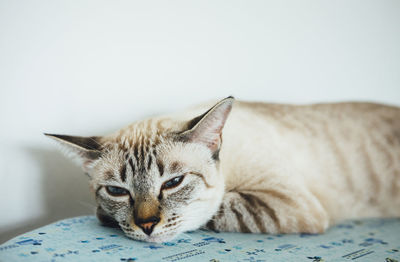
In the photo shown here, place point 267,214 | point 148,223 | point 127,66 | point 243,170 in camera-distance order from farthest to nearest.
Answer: point 127,66 → point 243,170 → point 267,214 → point 148,223

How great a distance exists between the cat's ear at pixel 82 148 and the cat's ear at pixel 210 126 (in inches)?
→ 17.2

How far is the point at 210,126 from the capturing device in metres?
1.60

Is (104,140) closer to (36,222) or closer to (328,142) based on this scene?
(36,222)

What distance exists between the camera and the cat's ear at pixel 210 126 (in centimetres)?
152

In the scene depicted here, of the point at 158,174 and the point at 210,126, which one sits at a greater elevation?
the point at 210,126

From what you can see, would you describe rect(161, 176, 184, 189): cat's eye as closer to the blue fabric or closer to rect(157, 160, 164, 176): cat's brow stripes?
rect(157, 160, 164, 176): cat's brow stripes

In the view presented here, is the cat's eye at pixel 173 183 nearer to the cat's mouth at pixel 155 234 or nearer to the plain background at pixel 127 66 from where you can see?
the cat's mouth at pixel 155 234

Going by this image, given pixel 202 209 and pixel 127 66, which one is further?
pixel 127 66

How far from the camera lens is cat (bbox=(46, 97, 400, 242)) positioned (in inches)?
59.9

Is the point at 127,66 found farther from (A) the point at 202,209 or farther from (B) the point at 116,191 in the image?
(A) the point at 202,209

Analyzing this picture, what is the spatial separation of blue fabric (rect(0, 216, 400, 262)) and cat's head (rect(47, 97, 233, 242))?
79 mm

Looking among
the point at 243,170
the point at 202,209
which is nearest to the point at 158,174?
the point at 202,209

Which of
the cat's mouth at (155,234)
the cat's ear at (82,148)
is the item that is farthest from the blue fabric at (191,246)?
the cat's ear at (82,148)

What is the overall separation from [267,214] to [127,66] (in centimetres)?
129
